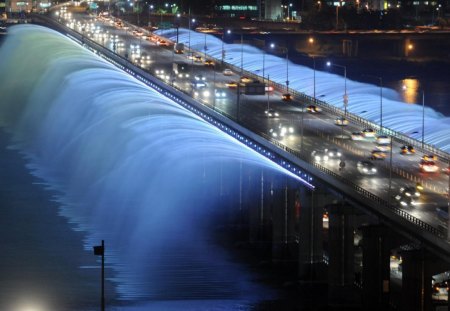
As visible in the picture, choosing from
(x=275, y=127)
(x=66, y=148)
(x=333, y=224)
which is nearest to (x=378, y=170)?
(x=333, y=224)

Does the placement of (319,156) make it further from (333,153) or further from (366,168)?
(366,168)

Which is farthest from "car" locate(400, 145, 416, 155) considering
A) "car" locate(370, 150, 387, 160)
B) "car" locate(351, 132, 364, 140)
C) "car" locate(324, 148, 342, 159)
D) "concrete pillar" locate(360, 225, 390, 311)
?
"concrete pillar" locate(360, 225, 390, 311)

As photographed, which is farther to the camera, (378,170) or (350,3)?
(350,3)

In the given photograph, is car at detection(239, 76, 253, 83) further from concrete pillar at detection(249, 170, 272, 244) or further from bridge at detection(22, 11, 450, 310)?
concrete pillar at detection(249, 170, 272, 244)

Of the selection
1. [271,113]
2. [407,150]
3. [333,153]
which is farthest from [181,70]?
[333,153]

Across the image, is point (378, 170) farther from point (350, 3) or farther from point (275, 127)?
point (350, 3)

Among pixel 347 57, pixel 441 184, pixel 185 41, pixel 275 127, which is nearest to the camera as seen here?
pixel 441 184

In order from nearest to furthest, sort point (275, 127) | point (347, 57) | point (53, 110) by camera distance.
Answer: point (275, 127)
point (53, 110)
point (347, 57)
